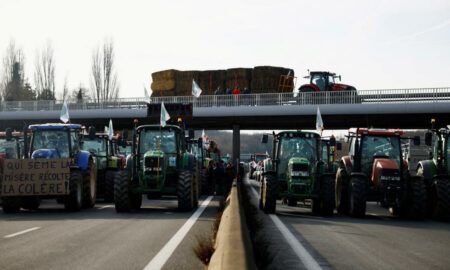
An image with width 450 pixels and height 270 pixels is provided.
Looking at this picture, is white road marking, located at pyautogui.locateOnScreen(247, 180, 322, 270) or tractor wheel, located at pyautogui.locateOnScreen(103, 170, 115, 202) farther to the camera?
tractor wheel, located at pyautogui.locateOnScreen(103, 170, 115, 202)

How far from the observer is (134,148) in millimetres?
18203

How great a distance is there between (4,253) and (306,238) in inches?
208

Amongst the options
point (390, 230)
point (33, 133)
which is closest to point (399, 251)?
point (390, 230)

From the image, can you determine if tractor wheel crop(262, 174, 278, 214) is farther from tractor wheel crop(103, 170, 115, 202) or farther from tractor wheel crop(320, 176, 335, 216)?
tractor wheel crop(103, 170, 115, 202)

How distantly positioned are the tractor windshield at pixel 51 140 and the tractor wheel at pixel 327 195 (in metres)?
7.85

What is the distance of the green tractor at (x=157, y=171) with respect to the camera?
1692 centimetres

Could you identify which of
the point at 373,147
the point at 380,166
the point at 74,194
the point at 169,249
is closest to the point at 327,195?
the point at 380,166

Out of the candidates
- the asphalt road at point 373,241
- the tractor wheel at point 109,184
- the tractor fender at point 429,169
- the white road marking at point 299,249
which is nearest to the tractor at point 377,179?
the asphalt road at point 373,241

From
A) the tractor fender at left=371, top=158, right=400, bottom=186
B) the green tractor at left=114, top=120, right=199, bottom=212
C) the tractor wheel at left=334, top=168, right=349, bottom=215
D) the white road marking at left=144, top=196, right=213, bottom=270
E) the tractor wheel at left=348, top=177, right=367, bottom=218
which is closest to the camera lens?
the white road marking at left=144, top=196, right=213, bottom=270

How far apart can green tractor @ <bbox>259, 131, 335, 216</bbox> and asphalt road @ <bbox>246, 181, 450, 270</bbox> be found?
2.45ft

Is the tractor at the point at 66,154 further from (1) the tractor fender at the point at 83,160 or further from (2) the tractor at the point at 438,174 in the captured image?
(2) the tractor at the point at 438,174

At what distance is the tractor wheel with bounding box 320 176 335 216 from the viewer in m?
16.6

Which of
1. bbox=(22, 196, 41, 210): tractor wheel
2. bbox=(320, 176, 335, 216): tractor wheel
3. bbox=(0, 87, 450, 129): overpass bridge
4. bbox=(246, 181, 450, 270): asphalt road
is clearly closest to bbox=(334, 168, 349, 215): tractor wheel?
bbox=(320, 176, 335, 216): tractor wheel

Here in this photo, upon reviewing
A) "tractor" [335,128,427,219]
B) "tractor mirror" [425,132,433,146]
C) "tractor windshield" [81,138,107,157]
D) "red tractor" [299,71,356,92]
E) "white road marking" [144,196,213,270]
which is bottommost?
"white road marking" [144,196,213,270]
